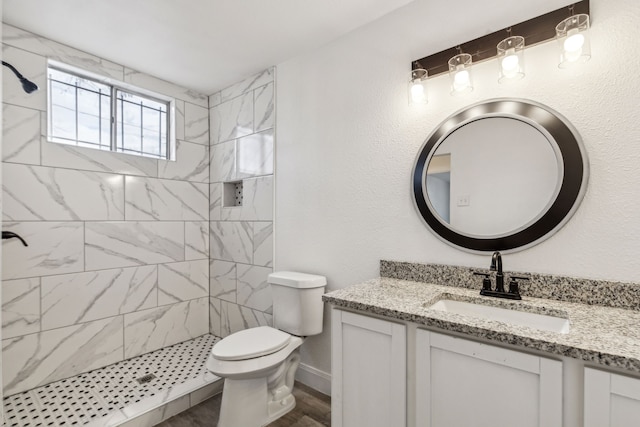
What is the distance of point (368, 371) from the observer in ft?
4.30

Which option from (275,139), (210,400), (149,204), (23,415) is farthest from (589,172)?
(23,415)

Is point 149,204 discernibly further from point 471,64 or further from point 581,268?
point 581,268

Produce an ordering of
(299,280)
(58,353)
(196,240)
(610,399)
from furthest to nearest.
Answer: (196,240)
(58,353)
(299,280)
(610,399)

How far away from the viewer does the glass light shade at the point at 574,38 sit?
1.25 m

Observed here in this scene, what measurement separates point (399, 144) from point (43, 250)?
2.47 m

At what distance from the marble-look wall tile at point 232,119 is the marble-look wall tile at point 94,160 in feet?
2.09

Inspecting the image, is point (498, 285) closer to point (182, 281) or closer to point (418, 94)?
point (418, 94)

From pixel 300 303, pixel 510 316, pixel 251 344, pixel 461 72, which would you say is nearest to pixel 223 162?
pixel 300 303

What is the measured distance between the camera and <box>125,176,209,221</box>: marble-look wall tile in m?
2.55

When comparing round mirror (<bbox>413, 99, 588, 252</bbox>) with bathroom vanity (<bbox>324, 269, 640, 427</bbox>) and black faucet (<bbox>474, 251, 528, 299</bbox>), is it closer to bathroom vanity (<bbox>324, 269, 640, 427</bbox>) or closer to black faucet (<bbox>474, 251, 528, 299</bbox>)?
black faucet (<bbox>474, 251, 528, 299</bbox>)

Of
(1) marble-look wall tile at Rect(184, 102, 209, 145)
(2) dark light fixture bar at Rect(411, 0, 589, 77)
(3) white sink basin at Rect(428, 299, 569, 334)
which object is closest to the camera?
(3) white sink basin at Rect(428, 299, 569, 334)

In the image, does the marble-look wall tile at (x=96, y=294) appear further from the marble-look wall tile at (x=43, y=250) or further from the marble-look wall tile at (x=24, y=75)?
the marble-look wall tile at (x=24, y=75)

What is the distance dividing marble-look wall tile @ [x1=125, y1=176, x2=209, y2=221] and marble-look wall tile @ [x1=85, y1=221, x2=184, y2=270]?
0.08 metres

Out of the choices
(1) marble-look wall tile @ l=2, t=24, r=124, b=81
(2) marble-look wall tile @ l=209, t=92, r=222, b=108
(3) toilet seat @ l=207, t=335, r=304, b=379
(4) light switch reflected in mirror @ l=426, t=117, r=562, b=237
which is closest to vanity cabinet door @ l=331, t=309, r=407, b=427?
(3) toilet seat @ l=207, t=335, r=304, b=379
